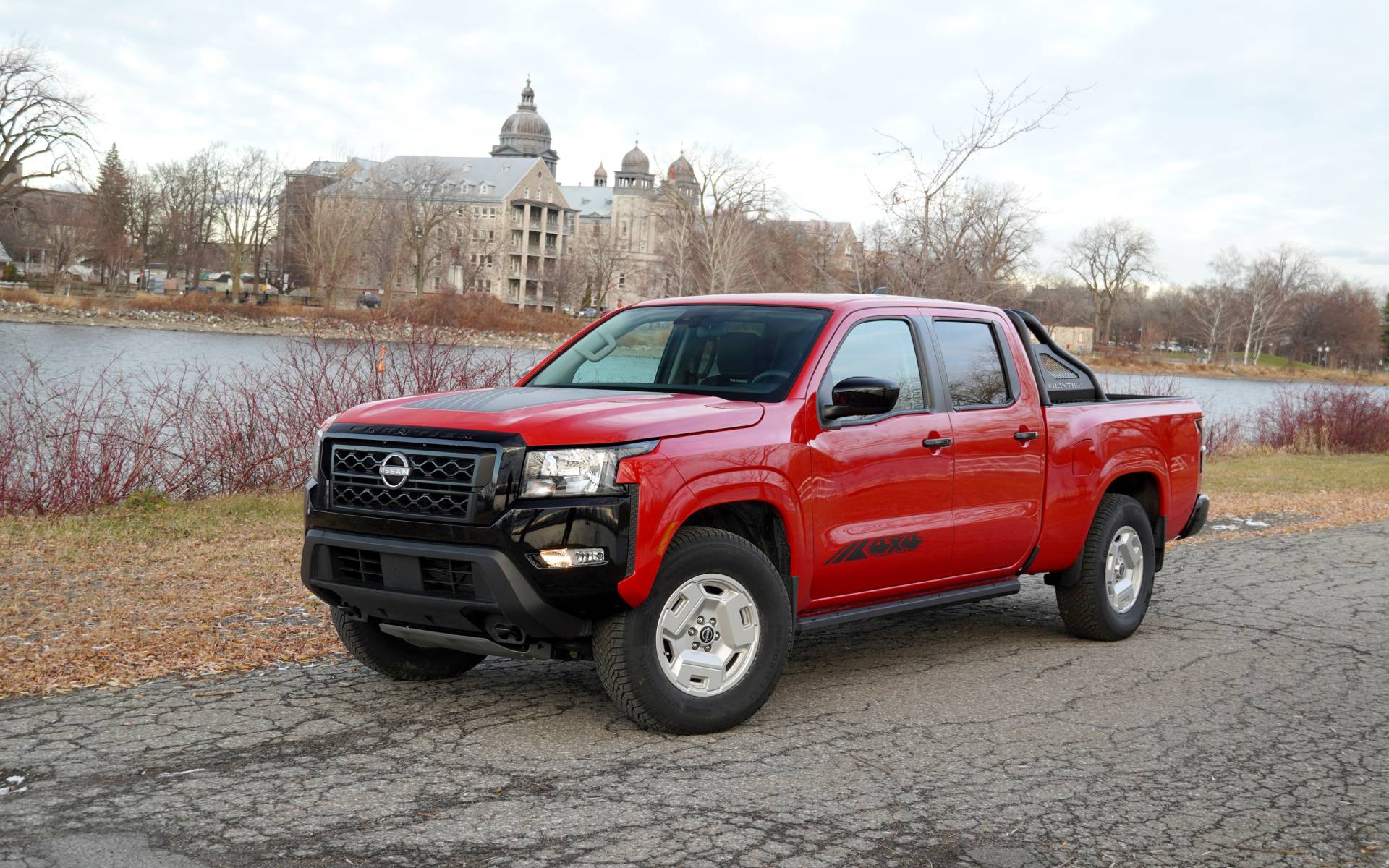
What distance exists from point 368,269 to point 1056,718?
98437 mm

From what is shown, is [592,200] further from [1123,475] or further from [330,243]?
[1123,475]

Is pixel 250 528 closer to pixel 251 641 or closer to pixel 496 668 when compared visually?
pixel 251 641

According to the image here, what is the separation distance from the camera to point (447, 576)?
4957 millimetres

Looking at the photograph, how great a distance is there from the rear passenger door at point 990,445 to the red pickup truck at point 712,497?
0.05 ft

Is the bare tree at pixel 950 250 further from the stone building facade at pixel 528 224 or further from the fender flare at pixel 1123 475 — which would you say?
the stone building facade at pixel 528 224

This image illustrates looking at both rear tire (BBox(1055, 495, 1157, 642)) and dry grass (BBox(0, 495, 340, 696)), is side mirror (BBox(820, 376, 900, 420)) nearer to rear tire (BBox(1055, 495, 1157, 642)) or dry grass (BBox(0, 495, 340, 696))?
rear tire (BBox(1055, 495, 1157, 642))

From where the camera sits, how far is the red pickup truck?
4.93 metres

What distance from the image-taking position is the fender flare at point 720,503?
195 inches

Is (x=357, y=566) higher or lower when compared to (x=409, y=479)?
lower

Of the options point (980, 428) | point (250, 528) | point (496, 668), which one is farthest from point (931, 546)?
point (250, 528)

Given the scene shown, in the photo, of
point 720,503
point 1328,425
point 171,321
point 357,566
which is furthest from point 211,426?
point 171,321

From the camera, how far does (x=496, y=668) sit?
6516mm

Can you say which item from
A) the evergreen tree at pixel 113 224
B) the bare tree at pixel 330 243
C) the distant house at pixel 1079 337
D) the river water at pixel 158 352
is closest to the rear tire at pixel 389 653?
the river water at pixel 158 352

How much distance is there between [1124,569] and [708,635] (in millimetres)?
3445
